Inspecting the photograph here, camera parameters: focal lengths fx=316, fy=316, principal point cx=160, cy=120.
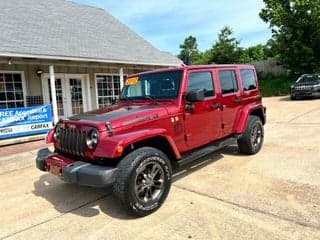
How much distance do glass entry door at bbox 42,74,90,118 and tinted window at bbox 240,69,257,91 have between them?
8.73m

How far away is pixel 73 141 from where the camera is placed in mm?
4410

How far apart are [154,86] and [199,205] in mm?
2120

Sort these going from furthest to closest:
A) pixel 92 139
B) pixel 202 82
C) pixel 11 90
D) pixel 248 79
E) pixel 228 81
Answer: pixel 11 90 < pixel 248 79 < pixel 228 81 < pixel 202 82 < pixel 92 139

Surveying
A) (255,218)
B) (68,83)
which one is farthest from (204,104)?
(68,83)

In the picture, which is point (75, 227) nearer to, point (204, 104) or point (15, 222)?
point (15, 222)

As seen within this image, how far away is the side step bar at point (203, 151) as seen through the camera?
4.95 m

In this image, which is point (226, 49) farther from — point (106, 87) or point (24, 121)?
point (24, 121)

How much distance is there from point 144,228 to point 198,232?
0.65 metres

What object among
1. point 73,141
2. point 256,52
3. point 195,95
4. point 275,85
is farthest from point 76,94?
point 256,52

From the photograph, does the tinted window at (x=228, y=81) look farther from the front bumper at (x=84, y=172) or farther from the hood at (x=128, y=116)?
the front bumper at (x=84, y=172)

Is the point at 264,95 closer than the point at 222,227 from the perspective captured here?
No

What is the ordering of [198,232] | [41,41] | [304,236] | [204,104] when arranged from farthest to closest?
[41,41] < [204,104] < [198,232] < [304,236]

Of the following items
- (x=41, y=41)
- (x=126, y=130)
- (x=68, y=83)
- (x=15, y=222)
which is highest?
(x=41, y=41)

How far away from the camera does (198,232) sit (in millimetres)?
3572
